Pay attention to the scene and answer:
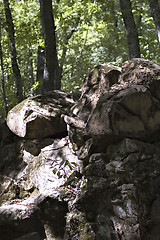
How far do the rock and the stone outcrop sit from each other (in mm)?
491

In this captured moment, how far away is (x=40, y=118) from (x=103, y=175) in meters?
2.00

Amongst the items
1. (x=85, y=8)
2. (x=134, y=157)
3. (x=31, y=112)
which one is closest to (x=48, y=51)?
(x=31, y=112)

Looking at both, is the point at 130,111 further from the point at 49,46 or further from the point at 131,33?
the point at 131,33

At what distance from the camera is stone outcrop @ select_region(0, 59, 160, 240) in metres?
3.76

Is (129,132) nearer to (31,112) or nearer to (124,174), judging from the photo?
(124,174)

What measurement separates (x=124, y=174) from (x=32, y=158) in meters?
2.41

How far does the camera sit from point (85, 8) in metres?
13.7

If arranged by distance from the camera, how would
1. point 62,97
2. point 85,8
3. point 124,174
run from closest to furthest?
point 124,174, point 62,97, point 85,8

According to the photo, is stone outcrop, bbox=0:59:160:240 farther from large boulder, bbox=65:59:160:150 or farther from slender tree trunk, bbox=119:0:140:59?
slender tree trunk, bbox=119:0:140:59

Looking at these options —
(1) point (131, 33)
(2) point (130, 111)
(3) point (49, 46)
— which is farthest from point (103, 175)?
(1) point (131, 33)

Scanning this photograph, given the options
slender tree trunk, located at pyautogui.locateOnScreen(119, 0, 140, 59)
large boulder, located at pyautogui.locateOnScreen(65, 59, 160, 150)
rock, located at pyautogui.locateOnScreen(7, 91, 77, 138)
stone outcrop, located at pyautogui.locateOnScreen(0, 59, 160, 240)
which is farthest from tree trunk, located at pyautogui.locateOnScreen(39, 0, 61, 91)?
large boulder, located at pyautogui.locateOnScreen(65, 59, 160, 150)

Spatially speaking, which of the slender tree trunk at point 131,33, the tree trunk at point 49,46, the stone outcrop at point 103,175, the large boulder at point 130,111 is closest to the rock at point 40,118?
the stone outcrop at point 103,175

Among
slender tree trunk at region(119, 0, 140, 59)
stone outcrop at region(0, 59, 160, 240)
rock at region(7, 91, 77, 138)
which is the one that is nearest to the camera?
stone outcrop at region(0, 59, 160, 240)

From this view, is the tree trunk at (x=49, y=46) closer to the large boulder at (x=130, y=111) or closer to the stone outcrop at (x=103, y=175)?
the stone outcrop at (x=103, y=175)
